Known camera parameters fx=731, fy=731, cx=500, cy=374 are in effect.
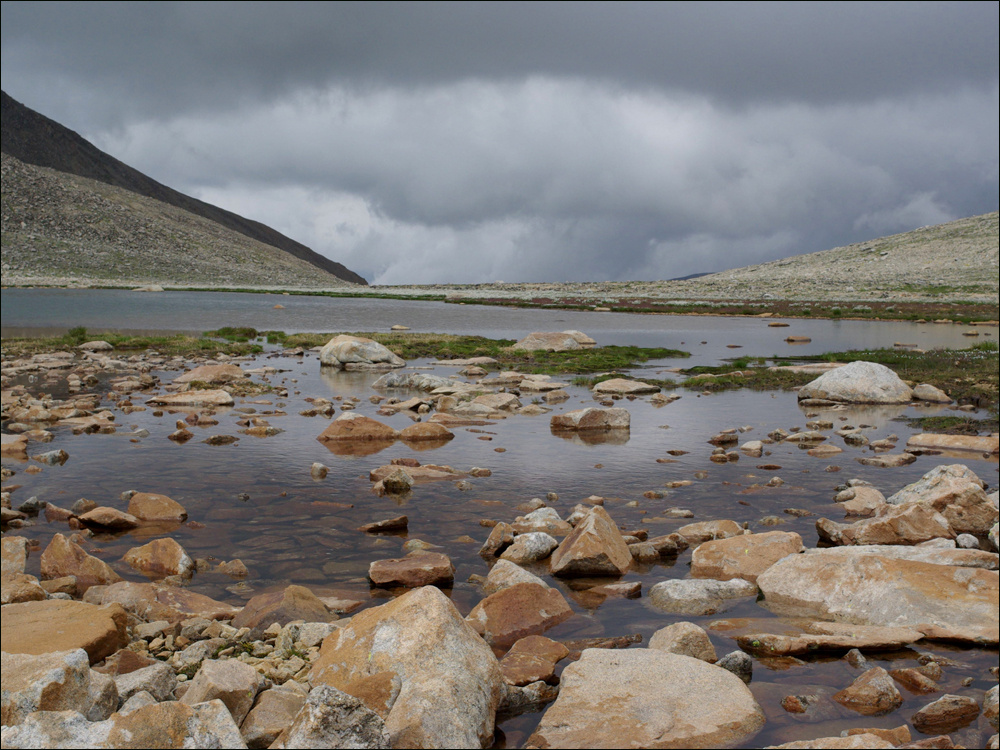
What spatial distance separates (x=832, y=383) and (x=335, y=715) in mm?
25005

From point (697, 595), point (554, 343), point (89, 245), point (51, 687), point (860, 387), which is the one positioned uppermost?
point (89, 245)

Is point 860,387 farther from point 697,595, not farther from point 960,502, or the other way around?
point 697,595

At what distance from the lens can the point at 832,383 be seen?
86.2ft

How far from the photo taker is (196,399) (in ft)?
77.9

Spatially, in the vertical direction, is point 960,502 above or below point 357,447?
above

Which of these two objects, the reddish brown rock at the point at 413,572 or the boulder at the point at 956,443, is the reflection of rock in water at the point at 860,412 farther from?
the reddish brown rock at the point at 413,572

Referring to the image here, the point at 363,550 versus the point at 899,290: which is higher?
the point at 899,290

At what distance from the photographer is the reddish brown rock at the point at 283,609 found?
778 cm

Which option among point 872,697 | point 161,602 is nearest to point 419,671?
point 161,602

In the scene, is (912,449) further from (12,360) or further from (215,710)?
(12,360)

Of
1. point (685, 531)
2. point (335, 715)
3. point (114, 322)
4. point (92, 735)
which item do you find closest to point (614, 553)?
point (685, 531)

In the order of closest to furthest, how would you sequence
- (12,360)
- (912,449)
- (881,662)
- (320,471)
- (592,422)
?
(881,662) → (320,471) → (912,449) → (592,422) → (12,360)

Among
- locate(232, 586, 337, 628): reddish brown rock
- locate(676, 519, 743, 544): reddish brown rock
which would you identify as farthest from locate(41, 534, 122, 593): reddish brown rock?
locate(676, 519, 743, 544): reddish brown rock

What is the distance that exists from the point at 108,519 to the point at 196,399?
12873 millimetres
